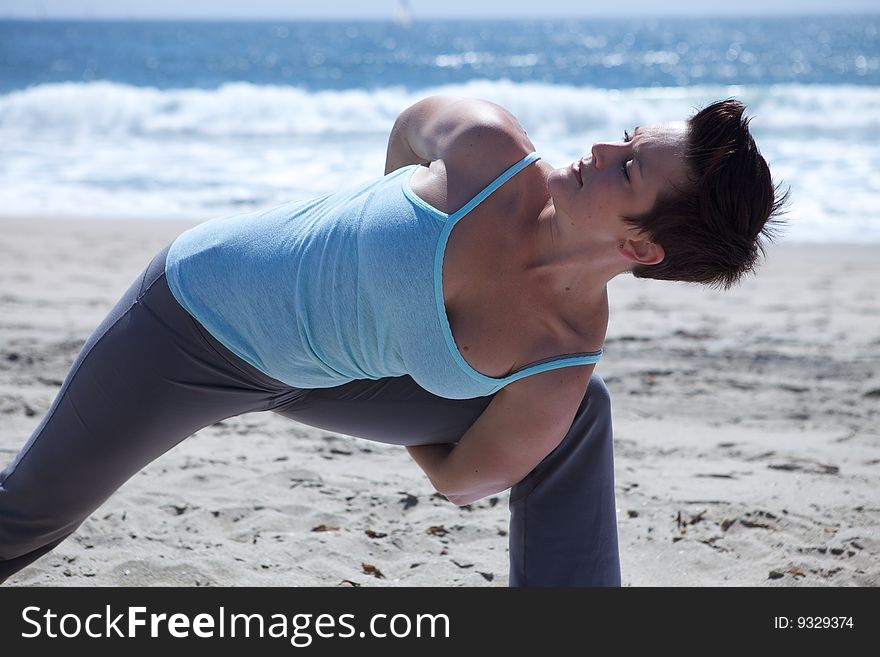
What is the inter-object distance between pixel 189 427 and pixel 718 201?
138 centimetres

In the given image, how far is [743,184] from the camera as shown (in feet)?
6.36

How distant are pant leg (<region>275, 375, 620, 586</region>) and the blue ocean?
884mm

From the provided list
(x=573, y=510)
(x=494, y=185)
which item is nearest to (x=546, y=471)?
(x=573, y=510)

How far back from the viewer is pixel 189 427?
7.55 feet

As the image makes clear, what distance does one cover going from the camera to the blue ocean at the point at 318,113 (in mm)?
10969

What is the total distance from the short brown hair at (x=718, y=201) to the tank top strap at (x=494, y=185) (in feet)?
1.05

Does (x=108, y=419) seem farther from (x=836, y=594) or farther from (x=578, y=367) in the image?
(x=836, y=594)

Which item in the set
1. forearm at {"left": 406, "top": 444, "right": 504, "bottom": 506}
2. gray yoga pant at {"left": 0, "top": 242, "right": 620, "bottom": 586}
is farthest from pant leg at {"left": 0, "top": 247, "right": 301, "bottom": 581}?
forearm at {"left": 406, "top": 444, "right": 504, "bottom": 506}

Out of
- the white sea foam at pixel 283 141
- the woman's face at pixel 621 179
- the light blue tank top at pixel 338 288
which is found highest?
the white sea foam at pixel 283 141

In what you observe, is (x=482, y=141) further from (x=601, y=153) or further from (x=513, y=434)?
(x=513, y=434)

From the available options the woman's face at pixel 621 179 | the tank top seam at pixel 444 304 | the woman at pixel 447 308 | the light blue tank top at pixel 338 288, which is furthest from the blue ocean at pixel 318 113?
the light blue tank top at pixel 338 288

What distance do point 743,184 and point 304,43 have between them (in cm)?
5110

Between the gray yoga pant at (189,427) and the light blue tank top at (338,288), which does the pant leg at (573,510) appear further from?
the light blue tank top at (338,288)

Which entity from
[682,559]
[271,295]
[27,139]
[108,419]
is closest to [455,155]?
[271,295]
